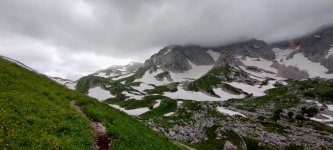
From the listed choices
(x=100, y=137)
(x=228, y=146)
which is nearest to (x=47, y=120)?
(x=100, y=137)

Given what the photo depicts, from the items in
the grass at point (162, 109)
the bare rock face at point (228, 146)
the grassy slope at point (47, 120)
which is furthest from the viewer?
the grass at point (162, 109)

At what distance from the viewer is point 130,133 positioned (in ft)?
98.1

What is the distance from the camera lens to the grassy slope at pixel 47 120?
21422mm

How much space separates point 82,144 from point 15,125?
4.71 meters

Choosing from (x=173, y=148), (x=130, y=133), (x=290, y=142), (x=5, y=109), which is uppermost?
(x=5, y=109)

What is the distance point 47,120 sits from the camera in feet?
81.9

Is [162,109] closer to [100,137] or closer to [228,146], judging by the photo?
[228,146]

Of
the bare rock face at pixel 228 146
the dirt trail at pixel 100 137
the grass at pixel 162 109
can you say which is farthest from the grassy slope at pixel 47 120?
the grass at pixel 162 109

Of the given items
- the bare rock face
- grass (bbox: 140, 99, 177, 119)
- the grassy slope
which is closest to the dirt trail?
the grassy slope

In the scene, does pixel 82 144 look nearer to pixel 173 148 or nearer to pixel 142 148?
pixel 142 148

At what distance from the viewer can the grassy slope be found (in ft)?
70.3

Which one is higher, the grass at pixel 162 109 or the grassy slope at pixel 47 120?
the grassy slope at pixel 47 120

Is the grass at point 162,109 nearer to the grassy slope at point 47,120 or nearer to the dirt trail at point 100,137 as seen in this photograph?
the grassy slope at point 47,120

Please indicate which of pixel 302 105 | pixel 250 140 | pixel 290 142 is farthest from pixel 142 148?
pixel 302 105
